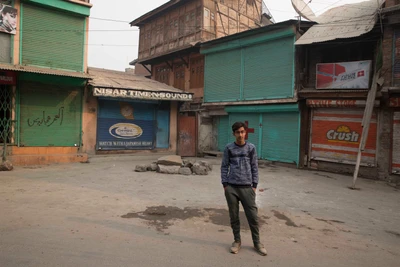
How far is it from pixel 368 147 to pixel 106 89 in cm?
1146

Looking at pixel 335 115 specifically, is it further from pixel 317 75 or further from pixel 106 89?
pixel 106 89

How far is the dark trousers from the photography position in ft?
12.7

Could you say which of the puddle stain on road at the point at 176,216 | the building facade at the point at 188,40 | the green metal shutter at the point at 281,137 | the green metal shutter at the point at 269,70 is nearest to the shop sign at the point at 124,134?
the building facade at the point at 188,40

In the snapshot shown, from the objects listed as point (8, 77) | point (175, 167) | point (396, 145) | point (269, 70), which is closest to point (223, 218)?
point (175, 167)

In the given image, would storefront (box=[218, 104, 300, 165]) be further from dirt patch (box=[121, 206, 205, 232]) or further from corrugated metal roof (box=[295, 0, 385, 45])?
dirt patch (box=[121, 206, 205, 232])

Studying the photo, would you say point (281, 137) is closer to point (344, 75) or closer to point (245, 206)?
point (344, 75)

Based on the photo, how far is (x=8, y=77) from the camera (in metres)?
11.0

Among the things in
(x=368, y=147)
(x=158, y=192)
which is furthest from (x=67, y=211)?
(x=368, y=147)

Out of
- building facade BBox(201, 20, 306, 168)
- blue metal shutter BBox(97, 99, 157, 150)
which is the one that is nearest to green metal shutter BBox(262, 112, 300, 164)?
building facade BBox(201, 20, 306, 168)

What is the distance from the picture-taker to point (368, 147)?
11102mm

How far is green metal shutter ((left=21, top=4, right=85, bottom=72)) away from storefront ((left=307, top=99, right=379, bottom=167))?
10.8 meters

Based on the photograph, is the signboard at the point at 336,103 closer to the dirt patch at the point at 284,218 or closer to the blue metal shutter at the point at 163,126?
the dirt patch at the point at 284,218

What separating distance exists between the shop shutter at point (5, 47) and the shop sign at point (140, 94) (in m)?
3.46

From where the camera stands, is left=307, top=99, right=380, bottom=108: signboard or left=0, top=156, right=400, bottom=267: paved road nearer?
left=0, top=156, right=400, bottom=267: paved road
